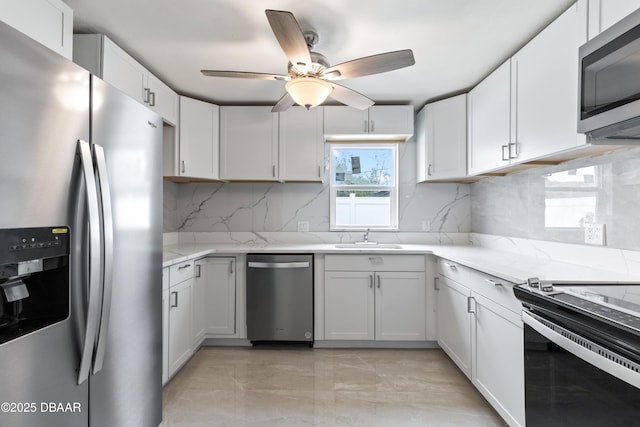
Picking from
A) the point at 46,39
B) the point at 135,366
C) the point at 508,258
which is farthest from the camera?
the point at 508,258

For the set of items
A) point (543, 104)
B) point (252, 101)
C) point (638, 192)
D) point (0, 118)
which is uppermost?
point (252, 101)

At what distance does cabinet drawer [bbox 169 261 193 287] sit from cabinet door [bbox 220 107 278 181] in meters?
0.99

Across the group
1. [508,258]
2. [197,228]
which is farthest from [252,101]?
[508,258]

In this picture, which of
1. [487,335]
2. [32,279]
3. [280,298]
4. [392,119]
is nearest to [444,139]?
[392,119]

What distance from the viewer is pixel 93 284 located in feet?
3.33

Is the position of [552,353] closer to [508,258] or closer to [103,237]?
[508,258]

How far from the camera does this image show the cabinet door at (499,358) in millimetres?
1577

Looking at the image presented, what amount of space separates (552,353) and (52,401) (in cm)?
159

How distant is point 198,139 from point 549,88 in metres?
2.63

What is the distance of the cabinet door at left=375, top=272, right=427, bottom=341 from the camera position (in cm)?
280

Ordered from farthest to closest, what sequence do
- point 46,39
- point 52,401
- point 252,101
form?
point 252,101
point 46,39
point 52,401

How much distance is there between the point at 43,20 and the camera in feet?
4.70

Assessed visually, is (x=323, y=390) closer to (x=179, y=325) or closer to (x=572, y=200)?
(x=179, y=325)

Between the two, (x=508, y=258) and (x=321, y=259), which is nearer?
(x=508, y=258)
